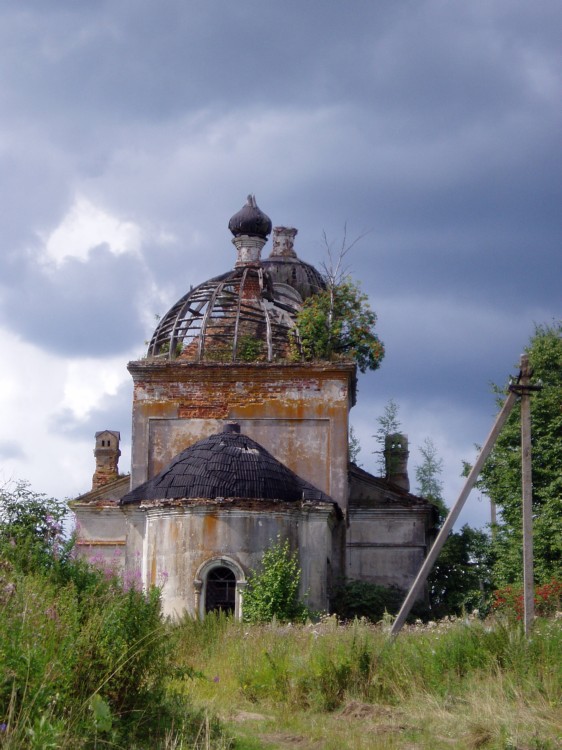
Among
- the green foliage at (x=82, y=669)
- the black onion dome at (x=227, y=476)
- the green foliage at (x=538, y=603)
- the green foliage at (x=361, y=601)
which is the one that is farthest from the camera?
the green foliage at (x=361, y=601)

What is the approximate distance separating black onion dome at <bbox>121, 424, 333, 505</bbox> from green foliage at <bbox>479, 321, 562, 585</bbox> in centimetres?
651

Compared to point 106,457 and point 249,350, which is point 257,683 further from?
point 106,457

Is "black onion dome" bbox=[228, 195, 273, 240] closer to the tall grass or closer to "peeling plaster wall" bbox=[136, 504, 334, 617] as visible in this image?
"peeling plaster wall" bbox=[136, 504, 334, 617]

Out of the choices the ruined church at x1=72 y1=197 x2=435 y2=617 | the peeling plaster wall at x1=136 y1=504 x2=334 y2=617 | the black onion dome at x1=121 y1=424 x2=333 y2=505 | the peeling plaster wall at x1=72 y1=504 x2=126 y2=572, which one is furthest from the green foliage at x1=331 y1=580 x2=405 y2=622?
the peeling plaster wall at x1=72 y1=504 x2=126 y2=572

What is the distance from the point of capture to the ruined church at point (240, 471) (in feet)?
64.4

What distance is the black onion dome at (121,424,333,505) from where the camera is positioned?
780 inches

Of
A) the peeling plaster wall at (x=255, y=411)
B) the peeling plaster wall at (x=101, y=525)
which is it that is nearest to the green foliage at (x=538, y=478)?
the peeling plaster wall at (x=255, y=411)

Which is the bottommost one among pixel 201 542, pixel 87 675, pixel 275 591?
pixel 87 675

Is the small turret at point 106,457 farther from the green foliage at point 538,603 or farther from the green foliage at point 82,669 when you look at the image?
the green foliage at point 82,669

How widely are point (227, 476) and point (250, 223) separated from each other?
10.6m

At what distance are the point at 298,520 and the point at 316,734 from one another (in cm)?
1025

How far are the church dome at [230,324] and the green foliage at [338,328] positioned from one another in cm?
69

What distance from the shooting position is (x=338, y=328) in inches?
997

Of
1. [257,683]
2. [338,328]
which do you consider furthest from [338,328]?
[257,683]
